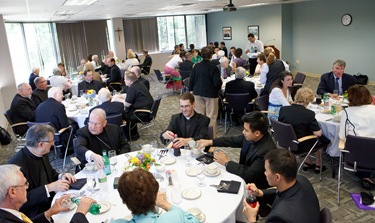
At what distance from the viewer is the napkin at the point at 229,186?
2.57 metres

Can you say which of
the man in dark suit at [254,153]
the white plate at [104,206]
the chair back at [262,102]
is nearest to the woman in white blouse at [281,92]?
the chair back at [262,102]

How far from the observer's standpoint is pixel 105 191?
8.85 feet

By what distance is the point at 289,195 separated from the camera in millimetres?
2086

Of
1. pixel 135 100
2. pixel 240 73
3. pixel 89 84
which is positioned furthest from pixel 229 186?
pixel 89 84

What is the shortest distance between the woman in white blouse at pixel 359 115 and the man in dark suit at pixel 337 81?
6.37 ft

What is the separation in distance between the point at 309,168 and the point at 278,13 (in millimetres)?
9010

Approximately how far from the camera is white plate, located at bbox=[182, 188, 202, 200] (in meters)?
2.50

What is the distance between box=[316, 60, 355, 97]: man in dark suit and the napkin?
3.80 m

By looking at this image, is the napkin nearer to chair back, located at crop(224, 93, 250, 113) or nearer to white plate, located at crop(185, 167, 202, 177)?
white plate, located at crop(185, 167, 202, 177)

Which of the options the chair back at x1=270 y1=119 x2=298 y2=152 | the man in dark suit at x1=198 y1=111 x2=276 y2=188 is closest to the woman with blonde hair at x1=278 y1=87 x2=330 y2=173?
the chair back at x1=270 y1=119 x2=298 y2=152

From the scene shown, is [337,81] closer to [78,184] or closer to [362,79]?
[78,184]

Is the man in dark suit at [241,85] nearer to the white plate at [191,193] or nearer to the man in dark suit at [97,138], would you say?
the man in dark suit at [97,138]

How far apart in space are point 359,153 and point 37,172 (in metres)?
3.31

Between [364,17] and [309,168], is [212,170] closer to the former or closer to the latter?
[309,168]
